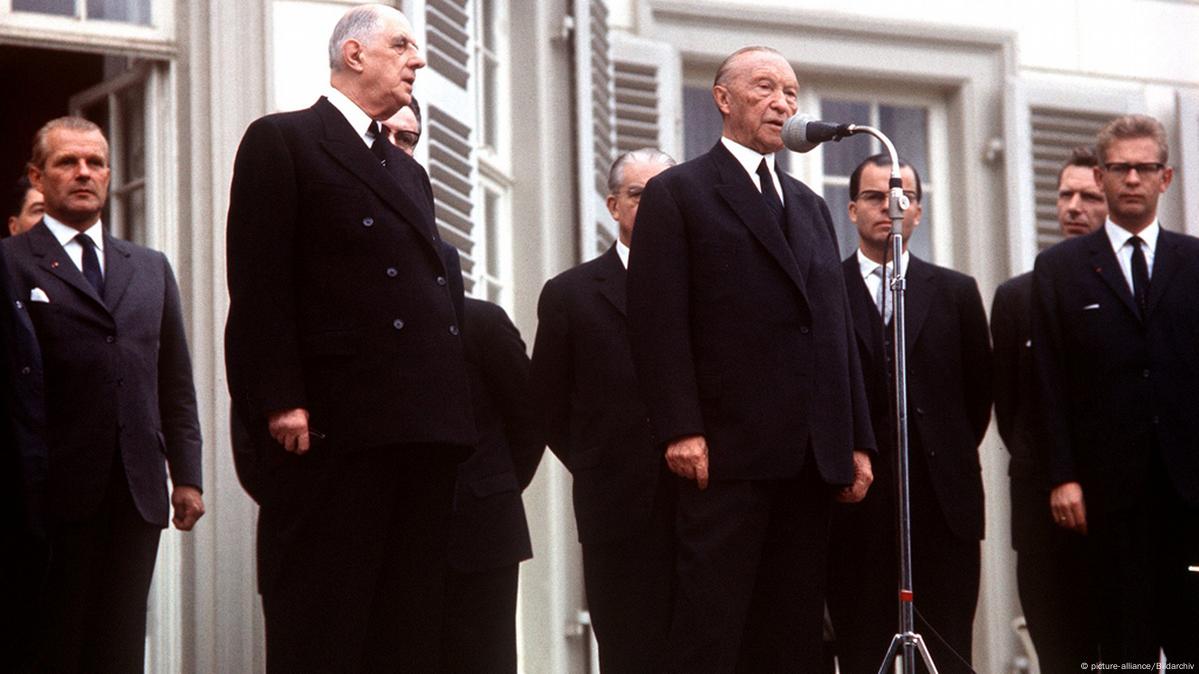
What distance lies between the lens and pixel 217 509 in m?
7.94

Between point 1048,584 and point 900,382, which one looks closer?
point 900,382

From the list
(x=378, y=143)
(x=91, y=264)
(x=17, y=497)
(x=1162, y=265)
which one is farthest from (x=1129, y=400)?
(x=17, y=497)

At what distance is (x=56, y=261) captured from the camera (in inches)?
274

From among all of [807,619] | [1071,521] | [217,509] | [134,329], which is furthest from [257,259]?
[1071,521]

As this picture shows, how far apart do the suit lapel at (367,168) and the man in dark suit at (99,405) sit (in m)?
1.31

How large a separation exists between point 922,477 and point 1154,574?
2.65 feet

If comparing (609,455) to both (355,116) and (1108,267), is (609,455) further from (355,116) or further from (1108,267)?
(1108,267)

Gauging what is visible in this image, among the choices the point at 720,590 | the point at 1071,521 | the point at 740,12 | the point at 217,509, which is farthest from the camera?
the point at 740,12

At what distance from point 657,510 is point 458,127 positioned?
2.27 metres

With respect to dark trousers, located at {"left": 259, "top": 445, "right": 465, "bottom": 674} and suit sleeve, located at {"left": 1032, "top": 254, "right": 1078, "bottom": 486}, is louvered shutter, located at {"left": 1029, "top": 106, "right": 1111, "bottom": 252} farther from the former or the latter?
dark trousers, located at {"left": 259, "top": 445, "right": 465, "bottom": 674}

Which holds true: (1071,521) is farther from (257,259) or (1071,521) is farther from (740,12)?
(740,12)

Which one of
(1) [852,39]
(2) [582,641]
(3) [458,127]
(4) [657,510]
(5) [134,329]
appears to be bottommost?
(2) [582,641]

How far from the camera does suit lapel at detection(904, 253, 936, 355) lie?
7.77 m

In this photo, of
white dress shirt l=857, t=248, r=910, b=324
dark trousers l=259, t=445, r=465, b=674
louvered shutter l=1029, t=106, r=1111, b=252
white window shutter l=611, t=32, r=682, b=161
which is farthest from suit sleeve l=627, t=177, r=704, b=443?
louvered shutter l=1029, t=106, r=1111, b=252
